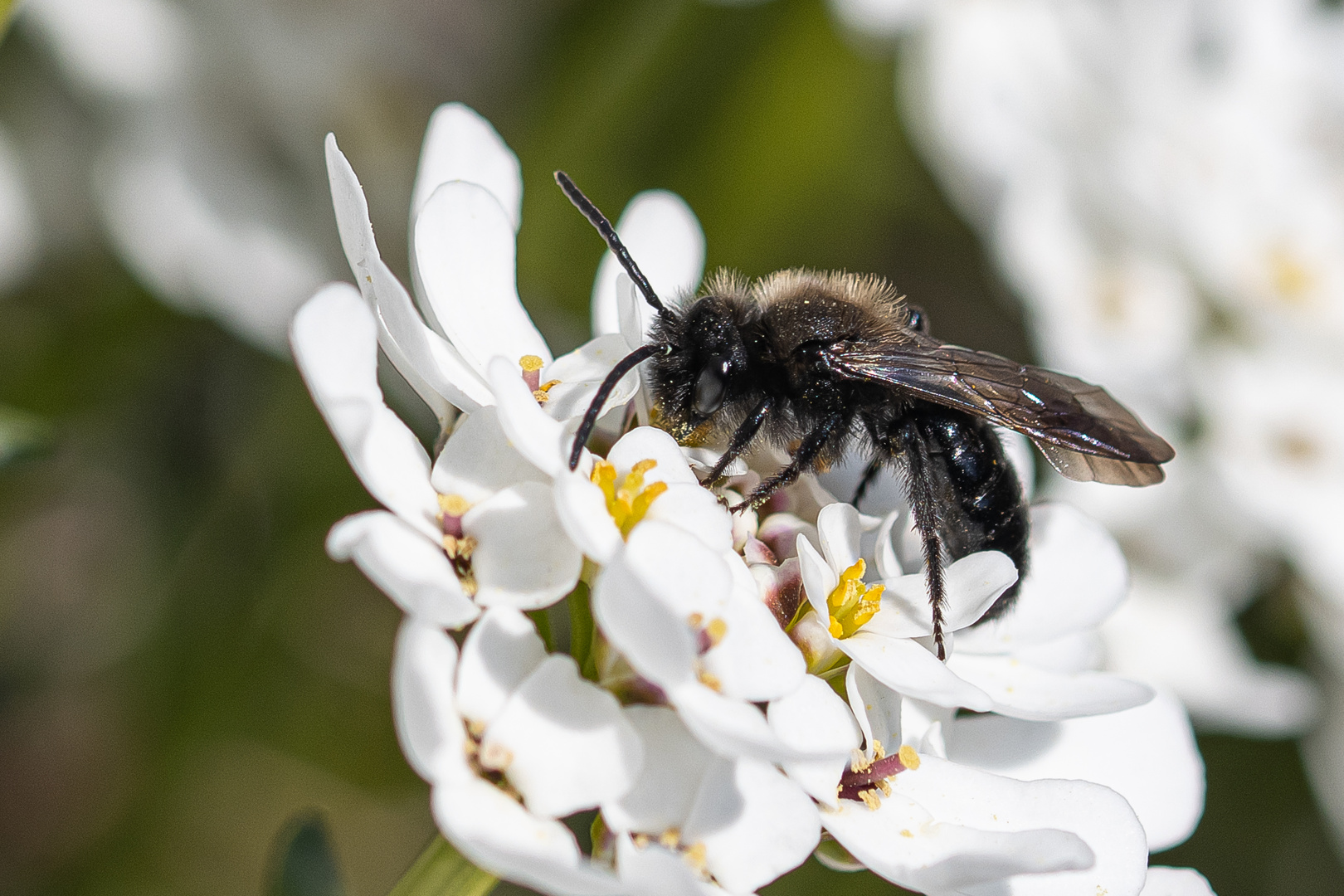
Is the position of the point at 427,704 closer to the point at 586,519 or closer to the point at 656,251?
the point at 586,519

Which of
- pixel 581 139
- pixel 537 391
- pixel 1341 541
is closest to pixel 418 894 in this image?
pixel 537 391

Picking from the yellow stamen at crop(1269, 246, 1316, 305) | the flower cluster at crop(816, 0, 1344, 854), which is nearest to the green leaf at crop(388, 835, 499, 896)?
the flower cluster at crop(816, 0, 1344, 854)

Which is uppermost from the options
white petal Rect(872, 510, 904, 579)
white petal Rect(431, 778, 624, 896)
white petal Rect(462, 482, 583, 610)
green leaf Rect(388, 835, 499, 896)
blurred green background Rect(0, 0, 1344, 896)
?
white petal Rect(872, 510, 904, 579)

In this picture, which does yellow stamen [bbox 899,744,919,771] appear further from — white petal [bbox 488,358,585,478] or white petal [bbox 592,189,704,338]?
white petal [bbox 592,189,704,338]

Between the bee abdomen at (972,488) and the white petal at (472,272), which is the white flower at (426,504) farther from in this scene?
the bee abdomen at (972,488)

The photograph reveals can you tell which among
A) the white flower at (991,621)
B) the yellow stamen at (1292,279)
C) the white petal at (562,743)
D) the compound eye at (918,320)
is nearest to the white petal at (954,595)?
the white flower at (991,621)
